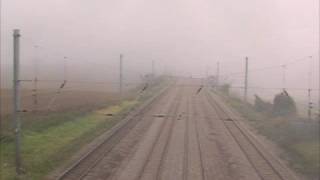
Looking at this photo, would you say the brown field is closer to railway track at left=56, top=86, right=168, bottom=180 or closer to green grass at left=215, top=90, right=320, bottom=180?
railway track at left=56, top=86, right=168, bottom=180

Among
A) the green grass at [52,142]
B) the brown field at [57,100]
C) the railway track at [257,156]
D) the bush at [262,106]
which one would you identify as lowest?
the railway track at [257,156]

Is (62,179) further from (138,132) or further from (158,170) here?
(138,132)

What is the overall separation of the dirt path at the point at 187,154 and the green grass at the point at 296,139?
1.12m

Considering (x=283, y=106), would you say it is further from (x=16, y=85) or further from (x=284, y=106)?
(x=16, y=85)

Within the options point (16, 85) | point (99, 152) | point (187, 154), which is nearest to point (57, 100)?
point (99, 152)

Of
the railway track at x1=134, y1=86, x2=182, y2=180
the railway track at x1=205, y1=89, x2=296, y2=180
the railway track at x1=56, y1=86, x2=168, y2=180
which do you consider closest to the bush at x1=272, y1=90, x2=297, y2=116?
the railway track at x1=205, y1=89, x2=296, y2=180

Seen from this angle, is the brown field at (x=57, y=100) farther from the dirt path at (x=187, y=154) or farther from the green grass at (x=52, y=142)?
the dirt path at (x=187, y=154)

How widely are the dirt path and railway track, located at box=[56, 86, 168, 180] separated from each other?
1.03 feet

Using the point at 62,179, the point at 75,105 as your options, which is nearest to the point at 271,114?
the point at 75,105

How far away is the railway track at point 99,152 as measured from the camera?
26.9 m

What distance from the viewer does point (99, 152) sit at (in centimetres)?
3344

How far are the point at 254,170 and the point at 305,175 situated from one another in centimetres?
247

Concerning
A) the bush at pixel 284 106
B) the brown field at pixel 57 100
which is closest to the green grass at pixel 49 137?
the brown field at pixel 57 100

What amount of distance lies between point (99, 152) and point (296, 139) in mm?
13216
